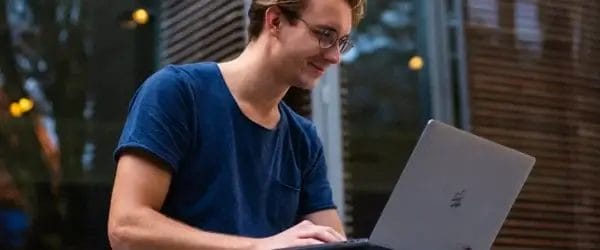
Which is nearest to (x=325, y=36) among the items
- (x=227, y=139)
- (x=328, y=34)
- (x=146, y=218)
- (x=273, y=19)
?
(x=328, y=34)

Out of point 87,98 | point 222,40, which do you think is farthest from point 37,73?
point 222,40

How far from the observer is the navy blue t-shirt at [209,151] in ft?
6.79

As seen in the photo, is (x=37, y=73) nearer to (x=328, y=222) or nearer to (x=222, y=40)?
(x=222, y=40)

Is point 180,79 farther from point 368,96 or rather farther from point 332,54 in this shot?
point 368,96

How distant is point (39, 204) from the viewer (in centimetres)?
527

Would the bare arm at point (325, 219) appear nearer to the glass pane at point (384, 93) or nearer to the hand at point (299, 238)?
the hand at point (299, 238)

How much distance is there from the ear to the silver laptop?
0.45 meters

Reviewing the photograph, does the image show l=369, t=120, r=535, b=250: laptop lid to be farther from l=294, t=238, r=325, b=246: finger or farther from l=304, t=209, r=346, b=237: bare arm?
l=304, t=209, r=346, b=237: bare arm

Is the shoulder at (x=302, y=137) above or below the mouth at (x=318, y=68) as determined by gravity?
below

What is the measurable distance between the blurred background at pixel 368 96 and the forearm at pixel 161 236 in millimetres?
2988

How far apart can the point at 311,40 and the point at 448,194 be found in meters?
0.42

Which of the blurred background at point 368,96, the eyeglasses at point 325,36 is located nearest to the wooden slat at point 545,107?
the blurred background at point 368,96

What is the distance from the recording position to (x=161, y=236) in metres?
1.97

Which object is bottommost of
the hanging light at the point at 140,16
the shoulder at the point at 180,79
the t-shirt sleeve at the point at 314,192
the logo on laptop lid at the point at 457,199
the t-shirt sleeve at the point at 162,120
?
the hanging light at the point at 140,16
